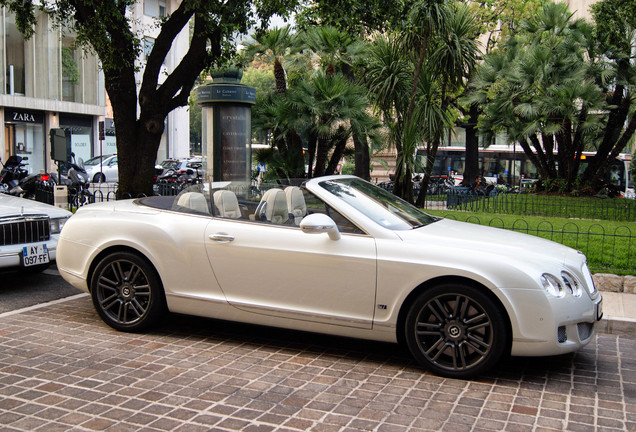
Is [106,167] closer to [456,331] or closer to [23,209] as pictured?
[23,209]

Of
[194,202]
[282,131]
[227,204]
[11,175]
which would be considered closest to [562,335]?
[227,204]

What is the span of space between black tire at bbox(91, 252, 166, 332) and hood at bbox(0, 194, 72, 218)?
229 cm

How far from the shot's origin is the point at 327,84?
1573 cm

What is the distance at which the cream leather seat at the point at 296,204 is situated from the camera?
5.49 meters

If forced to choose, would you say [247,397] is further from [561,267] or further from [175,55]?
[175,55]

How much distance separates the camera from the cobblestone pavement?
3969 mm

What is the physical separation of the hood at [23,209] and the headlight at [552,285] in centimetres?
575

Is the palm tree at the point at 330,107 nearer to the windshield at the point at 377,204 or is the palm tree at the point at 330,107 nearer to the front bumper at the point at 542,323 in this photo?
the windshield at the point at 377,204

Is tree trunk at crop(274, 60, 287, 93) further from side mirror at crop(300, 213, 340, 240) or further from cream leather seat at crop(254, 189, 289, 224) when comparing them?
side mirror at crop(300, 213, 340, 240)

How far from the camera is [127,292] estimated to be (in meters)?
5.81

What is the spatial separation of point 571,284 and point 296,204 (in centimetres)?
227

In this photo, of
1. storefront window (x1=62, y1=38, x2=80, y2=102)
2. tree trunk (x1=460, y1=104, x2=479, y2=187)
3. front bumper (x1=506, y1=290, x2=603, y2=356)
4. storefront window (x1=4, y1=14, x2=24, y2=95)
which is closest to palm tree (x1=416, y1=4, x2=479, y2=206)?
front bumper (x1=506, y1=290, x2=603, y2=356)

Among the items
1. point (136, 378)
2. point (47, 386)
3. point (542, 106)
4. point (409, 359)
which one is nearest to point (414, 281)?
point (409, 359)

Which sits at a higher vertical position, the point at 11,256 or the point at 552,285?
the point at 552,285
